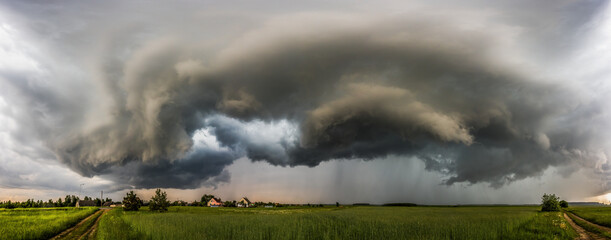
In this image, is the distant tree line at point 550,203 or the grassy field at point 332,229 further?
the distant tree line at point 550,203

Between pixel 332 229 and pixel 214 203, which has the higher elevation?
pixel 332 229

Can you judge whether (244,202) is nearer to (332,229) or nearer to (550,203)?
(550,203)

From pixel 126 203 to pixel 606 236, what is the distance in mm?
101014

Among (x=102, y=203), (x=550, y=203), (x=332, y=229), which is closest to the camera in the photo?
(x=332, y=229)

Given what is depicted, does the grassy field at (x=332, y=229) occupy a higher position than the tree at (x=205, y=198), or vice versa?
the grassy field at (x=332, y=229)

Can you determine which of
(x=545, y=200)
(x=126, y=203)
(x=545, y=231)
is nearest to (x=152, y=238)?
(x=545, y=231)

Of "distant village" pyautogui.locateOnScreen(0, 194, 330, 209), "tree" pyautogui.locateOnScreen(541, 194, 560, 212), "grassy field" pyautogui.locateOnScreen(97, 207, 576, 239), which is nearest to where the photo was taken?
"grassy field" pyautogui.locateOnScreen(97, 207, 576, 239)

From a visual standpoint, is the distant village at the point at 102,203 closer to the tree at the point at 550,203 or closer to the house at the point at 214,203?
the house at the point at 214,203

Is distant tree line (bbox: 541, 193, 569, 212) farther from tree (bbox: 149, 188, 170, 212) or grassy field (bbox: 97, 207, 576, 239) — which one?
tree (bbox: 149, 188, 170, 212)

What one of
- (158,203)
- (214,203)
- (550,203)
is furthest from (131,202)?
(550,203)

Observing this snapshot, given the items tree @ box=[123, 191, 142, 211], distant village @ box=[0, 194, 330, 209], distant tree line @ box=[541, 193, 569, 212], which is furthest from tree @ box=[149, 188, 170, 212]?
distant tree line @ box=[541, 193, 569, 212]

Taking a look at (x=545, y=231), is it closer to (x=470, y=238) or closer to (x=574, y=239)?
(x=574, y=239)

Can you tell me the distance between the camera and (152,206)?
8550cm

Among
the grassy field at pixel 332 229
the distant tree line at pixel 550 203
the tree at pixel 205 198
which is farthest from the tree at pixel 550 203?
the tree at pixel 205 198
